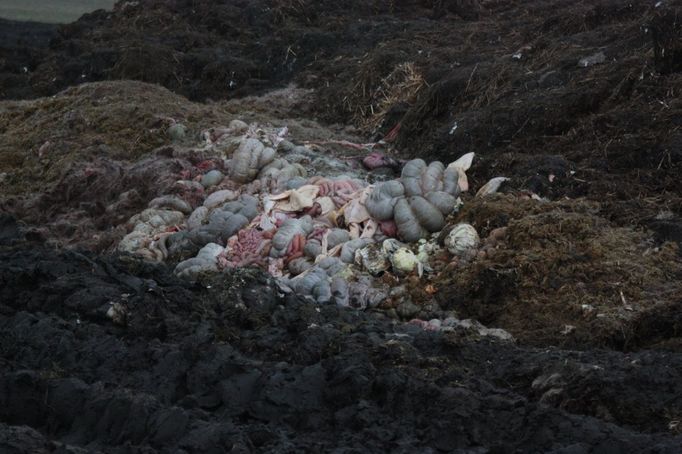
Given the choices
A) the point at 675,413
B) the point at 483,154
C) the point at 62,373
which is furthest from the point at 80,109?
the point at 675,413

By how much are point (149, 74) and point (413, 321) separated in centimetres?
1165

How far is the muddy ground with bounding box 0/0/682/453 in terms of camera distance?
500 centimetres

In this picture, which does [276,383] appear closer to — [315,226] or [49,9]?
[315,226]

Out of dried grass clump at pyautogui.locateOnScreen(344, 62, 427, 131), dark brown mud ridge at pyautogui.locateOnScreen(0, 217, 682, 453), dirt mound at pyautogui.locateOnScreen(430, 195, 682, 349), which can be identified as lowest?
dried grass clump at pyautogui.locateOnScreen(344, 62, 427, 131)

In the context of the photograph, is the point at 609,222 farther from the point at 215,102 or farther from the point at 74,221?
the point at 215,102

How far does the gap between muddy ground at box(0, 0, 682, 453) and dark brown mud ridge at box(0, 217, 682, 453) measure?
0.05 feet

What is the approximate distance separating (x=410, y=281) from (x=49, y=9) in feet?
66.0

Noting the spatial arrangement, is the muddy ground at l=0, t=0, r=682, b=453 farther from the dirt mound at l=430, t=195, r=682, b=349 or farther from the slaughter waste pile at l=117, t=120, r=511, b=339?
the slaughter waste pile at l=117, t=120, r=511, b=339

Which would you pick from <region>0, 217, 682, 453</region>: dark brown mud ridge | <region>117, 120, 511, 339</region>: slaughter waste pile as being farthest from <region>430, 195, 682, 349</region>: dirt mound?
<region>0, 217, 682, 453</region>: dark brown mud ridge

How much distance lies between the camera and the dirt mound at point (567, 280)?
7248 mm

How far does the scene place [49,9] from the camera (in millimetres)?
25859

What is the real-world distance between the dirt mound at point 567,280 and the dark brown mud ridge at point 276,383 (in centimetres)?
72

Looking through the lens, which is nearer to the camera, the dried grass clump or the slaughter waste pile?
the slaughter waste pile

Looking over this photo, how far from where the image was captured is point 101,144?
42.5 ft
